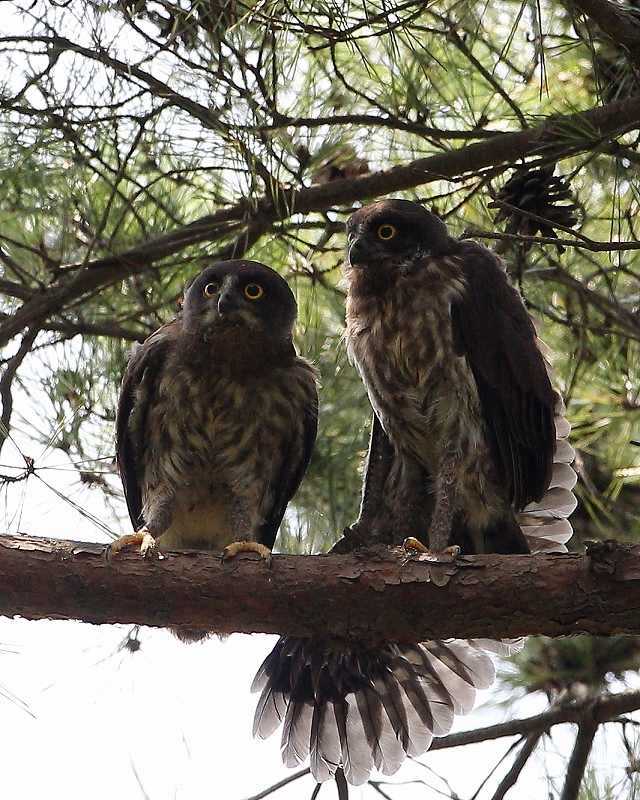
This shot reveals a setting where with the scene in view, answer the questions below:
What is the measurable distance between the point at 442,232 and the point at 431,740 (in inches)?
75.0

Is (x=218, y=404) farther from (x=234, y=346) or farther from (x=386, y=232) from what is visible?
(x=386, y=232)

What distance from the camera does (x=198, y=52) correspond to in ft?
13.9

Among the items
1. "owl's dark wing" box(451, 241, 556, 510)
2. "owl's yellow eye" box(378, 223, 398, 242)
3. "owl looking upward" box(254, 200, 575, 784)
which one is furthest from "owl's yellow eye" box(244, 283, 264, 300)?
"owl's dark wing" box(451, 241, 556, 510)

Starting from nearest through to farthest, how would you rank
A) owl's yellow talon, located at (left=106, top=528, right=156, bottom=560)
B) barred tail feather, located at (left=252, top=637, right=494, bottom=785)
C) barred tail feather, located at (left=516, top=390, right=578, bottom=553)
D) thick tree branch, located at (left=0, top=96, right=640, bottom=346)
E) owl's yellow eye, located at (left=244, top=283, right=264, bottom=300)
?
owl's yellow talon, located at (left=106, top=528, right=156, bottom=560)
thick tree branch, located at (left=0, top=96, right=640, bottom=346)
barred tail feather, located at (left=252, top=637, right=494, bottom=785)
owl's yellow eye, located at (left=244, top=283, right=264, bottom=300)
barred tail feather, located at (left=516, top=390, right=578, bottom=553)

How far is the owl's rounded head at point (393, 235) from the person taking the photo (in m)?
4.09

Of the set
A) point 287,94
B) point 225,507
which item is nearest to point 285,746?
point 225,507

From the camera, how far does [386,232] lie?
161 inches

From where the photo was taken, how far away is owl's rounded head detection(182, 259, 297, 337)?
413 cm

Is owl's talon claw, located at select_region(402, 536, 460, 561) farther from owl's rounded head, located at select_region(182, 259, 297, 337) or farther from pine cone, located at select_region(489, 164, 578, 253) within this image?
pine cone, located at select_region(489, 164, 578, 253)

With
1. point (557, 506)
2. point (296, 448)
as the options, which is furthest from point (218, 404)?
point (557, 506)

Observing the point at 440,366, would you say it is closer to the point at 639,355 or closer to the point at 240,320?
the point at 240,320

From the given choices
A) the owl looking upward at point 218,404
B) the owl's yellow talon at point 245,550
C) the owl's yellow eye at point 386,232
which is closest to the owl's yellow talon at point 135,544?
the owl's yellow talon at point 245,550

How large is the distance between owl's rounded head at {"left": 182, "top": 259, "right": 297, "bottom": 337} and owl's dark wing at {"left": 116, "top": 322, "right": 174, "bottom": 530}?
0.15m

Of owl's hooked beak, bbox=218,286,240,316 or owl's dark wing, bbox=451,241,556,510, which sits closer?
owl's dark wing, bbox=451,241,556,510
